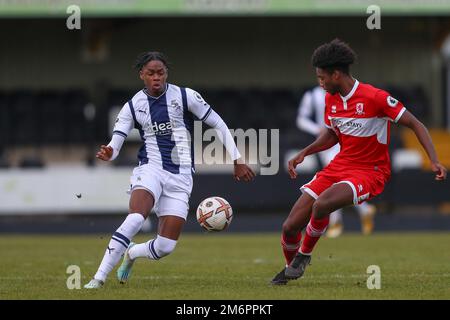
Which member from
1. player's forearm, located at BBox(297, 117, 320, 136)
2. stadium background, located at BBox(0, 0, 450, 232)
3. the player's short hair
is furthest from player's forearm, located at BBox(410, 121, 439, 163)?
stadium background, located at BBox(0, 0, 450, 232)

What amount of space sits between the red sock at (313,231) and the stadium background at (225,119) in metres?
0.37

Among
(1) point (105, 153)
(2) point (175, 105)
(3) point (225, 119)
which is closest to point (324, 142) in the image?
(2) point (175, 105)

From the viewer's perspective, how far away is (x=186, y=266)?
11.4 meters

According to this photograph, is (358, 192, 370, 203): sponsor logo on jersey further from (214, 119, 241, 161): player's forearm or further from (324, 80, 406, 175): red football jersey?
(214, 119, 241, 161): player's forearm

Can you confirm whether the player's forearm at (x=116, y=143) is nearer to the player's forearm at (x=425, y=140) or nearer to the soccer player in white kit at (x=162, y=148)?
the soccer player in white kit at (x=162, y=148)

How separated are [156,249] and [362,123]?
214cm

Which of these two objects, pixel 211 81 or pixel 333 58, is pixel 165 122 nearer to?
pixel 333 58

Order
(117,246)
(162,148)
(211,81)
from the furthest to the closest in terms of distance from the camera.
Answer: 1. (211,81)
2. (162,148)
3. (117,246)

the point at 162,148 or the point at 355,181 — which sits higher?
the point at 162,148

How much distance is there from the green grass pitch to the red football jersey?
1112mm

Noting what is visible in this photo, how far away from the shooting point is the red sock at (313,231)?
→ 9016 millimetres

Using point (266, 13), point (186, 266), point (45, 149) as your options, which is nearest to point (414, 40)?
point (266, 13)

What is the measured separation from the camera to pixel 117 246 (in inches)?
340
